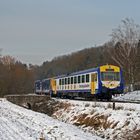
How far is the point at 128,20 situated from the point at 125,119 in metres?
46.0

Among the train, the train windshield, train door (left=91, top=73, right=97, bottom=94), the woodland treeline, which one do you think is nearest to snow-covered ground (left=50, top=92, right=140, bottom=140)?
the train

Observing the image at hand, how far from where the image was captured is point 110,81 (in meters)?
34.1

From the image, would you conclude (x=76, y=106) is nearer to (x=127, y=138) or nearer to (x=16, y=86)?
(x=127, y=138)

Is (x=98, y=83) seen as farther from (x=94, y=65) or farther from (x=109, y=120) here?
(x=94, y=65)

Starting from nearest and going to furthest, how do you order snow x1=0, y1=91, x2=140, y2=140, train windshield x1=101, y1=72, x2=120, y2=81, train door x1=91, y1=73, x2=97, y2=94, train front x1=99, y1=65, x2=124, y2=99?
1. snow x1=0, y1=91, x2=140, y2=140
2. train front x1=99, y1=65, x2=124, y2=99
3. train windshield x1=101, y1=72, x2=120, y2=81
4. train door x1=91, y1=73, x2=97, y2=94

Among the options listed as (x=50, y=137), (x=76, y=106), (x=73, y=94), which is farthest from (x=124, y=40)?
(x=50, y=137)

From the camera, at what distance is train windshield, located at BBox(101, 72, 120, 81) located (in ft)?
111

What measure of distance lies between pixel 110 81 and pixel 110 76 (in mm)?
495

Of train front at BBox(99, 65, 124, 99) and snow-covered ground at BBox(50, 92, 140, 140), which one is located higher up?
train front at BBox(99, 65, 124, 99)

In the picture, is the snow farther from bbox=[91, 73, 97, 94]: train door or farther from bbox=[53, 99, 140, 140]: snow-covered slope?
bbox=[91, 73, 97, 94]: train door

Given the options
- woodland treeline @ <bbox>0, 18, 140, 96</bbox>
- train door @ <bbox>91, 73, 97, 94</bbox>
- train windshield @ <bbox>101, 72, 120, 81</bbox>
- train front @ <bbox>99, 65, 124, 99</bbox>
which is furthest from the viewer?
woodland treeline @ <bbox>0, 18, 140, 96</bbox>

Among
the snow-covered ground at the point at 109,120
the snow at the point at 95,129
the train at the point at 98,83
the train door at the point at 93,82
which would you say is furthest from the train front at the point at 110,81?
the snow at the point at 95,129

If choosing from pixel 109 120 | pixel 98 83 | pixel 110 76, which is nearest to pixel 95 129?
→ pixel 109 120

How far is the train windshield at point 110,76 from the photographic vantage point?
33750 mm
